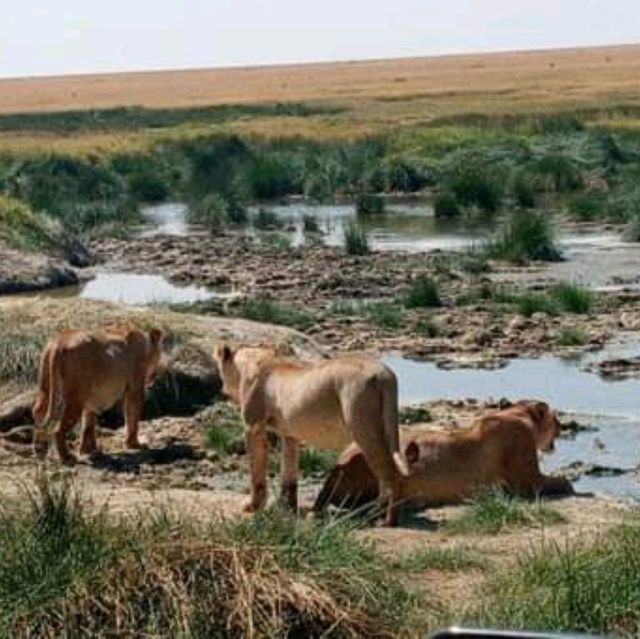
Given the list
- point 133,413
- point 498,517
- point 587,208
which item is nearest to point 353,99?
point 587,208

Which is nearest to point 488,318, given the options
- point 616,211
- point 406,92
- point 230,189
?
point 616,211

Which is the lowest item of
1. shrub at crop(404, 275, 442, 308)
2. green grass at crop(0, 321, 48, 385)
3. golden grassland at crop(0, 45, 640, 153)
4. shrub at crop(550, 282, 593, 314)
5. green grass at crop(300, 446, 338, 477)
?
golden grassland at crop(0, 45, 640, 153)

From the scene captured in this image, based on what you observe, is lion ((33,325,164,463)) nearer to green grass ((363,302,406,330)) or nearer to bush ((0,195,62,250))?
green grass ((363,302,406,330))

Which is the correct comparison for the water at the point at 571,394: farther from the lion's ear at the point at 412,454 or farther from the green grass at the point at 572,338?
the lion's ear at the point at 412,454

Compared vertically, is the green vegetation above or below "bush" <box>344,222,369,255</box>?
above

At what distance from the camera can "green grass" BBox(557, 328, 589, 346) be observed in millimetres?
24031

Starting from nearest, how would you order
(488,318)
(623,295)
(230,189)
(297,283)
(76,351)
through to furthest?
(76,351), (488,318), (623,295), (297,283), (230,189)

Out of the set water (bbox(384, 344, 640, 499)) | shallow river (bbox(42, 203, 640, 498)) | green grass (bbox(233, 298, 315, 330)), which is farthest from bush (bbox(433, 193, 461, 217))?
water (bbox(384, 344, 640, 499))

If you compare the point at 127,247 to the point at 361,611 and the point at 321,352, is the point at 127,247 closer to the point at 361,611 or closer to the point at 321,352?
the point at 321,352

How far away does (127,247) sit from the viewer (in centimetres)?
3981

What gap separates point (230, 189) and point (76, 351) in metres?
36.7

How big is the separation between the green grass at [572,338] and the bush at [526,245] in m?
9.35

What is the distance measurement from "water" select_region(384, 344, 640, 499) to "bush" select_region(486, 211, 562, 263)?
32.7 feet

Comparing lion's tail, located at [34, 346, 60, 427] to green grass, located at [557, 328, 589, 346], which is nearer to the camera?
lion's tail, located at [34, 346, 60, 427]
